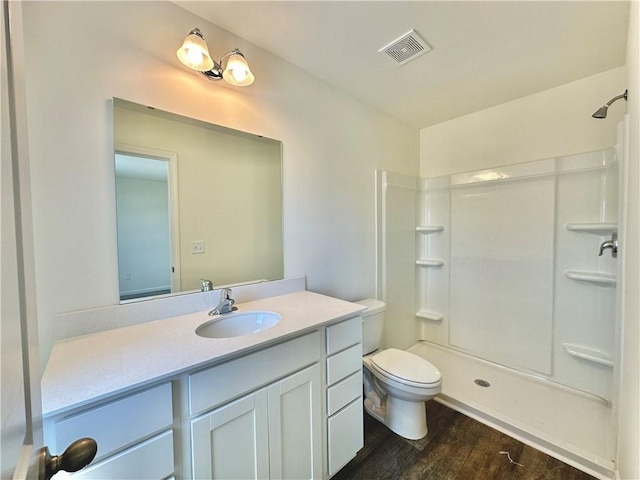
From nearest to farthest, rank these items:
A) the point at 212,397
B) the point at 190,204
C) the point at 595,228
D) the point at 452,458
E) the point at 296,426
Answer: the point at 212,397, the point at 296,426, the point at 190,204, the point at 452,458, the point at 595,228

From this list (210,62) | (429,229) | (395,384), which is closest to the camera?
(210,62)

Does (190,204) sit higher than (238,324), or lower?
higher

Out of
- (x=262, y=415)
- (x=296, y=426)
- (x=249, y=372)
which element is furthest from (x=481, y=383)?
(x=249, y=372)

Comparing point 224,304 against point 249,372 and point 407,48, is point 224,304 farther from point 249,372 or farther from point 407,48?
point 407,48

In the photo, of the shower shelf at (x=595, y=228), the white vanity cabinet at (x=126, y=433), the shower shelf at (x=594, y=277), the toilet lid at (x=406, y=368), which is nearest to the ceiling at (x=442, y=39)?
the shower shelf at (x=595, y=228)

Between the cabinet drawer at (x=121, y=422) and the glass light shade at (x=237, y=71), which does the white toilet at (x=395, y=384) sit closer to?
the cabinet drawer at (x=121, y=422)

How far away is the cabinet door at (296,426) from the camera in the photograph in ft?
3.46

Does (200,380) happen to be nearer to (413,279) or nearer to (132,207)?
(132,207)

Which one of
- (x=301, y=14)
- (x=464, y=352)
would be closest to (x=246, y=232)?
(x=301, y=14)

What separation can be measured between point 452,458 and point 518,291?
Answer: 1.37 metres

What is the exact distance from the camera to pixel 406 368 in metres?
1.69

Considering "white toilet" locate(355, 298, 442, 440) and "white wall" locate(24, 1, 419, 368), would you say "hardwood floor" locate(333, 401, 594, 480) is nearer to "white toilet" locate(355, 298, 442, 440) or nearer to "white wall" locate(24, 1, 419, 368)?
"white toilet" locate(355, 298, 442, 440)

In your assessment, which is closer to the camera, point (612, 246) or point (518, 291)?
point (612, 246)

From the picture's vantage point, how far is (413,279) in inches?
105
